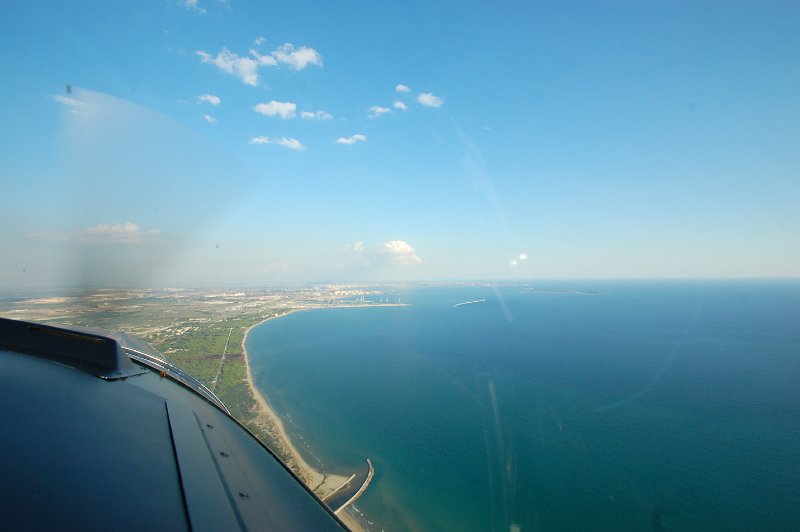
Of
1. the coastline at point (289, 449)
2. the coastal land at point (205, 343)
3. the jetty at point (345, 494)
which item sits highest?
the coastal land at point (205, 343)

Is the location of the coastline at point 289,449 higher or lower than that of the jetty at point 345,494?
higher

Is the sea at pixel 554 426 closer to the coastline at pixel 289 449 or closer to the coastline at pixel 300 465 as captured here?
the coastline at pixel 300 465

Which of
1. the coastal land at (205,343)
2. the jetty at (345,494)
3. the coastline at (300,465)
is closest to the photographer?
the coastline at (300,465)

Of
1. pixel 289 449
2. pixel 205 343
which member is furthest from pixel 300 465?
pixel 205 343

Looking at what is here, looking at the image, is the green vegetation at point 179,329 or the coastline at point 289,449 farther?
the green vegetation at point 179,329

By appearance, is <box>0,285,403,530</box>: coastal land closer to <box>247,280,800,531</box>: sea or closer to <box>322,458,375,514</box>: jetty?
<box>322,458,375,514</box>: jetty

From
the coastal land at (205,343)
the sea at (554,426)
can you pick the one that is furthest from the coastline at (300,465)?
the sea at (554,426)

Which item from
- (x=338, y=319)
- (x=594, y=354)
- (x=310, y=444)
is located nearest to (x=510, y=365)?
(x=594, y=354)

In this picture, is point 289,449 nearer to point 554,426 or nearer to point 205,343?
point 554,426

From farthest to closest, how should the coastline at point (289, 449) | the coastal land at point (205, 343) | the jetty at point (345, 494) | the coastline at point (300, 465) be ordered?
the coastline at point (289, 449) < the coastal land at point (205, 343) < the jetty at point (345, 494) < the coastline at point (300, 465)

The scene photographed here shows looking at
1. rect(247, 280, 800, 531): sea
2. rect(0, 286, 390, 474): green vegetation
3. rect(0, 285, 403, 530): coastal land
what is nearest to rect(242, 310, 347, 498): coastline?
rect(0, 285, 403, 530): coastal land
